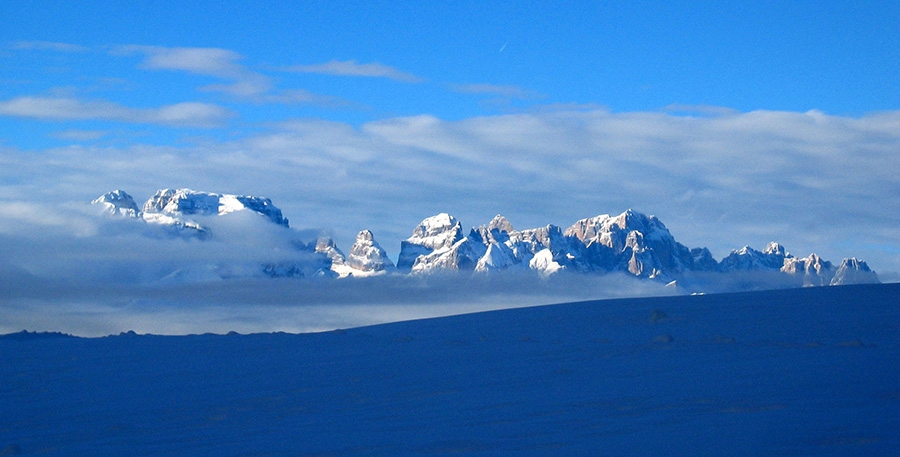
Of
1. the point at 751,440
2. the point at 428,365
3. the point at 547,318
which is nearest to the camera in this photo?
the point at 751,440

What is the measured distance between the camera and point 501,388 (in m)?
10.6

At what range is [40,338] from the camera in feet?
59.7

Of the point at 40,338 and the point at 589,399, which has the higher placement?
the point at 40,338

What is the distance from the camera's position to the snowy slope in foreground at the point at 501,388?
7.94m

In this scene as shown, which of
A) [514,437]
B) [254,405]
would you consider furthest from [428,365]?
[514,437]

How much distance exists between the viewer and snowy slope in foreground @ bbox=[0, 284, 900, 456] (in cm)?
794

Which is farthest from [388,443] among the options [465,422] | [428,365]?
[428,365]

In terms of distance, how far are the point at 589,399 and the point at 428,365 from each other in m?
3.47

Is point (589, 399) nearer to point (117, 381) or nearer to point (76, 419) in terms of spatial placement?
point (76, 419)

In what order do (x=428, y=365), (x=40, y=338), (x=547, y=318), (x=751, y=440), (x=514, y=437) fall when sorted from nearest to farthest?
1. (x=751, y=440)
2. (x=514, y=437)
3. (x=428, y=365)
4. (x=547, y=318)
5. (x=40, y=338)

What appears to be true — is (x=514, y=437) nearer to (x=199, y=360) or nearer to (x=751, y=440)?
(x=751, y=440)

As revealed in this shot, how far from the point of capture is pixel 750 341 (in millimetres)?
12602

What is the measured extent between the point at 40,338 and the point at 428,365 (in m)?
9.94

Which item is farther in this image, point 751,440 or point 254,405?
point 254,405
